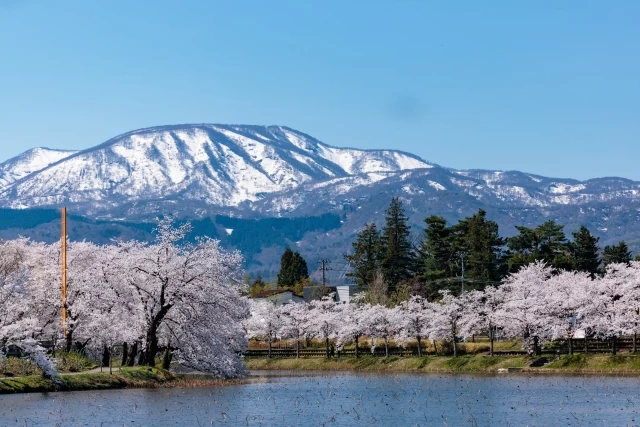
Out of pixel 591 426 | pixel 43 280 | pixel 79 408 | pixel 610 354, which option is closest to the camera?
pixel 591 426

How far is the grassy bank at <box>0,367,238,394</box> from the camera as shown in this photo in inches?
1912

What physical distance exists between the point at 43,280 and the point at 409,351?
39066 millimetres

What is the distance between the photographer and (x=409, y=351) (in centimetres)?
9288

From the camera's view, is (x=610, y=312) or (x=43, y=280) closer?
(x=43, y=280)

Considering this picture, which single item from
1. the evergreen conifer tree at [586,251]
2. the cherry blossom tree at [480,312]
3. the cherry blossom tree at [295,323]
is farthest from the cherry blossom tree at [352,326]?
the evergreen conifer tree at [586,251]

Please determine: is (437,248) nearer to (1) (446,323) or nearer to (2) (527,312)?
(1) (446,323)

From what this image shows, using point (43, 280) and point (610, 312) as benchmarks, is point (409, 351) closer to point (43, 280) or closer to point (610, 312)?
point (610, 312)

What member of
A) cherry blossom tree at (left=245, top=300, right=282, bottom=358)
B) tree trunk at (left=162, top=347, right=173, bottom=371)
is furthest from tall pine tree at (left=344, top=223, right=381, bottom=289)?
tree trunk at (left=162, top=347, right=173, bottom=371)

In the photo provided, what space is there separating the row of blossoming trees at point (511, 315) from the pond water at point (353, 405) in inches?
545

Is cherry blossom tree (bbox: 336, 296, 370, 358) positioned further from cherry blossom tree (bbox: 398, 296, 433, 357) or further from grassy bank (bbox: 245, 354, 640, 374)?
cherry blossom tree (bbox: 398, 296, 433, 357)

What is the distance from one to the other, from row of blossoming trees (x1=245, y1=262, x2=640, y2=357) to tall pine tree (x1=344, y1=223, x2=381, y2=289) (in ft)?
78.9

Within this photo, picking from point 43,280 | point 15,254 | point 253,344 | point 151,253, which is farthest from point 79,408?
point 253,344

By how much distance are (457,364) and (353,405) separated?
1300 inches

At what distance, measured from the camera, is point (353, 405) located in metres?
45.2
